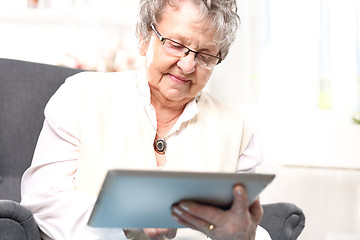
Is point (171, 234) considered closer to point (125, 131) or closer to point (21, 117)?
point (125, 131)

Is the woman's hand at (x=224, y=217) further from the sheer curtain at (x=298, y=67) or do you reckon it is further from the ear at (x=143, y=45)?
the sheer curtain at (x=298, y=67)

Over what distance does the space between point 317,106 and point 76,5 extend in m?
1.72

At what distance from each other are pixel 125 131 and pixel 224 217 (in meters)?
0.51

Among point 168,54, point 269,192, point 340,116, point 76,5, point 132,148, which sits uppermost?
point 76,5

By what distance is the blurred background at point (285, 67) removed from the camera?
333 centimetres

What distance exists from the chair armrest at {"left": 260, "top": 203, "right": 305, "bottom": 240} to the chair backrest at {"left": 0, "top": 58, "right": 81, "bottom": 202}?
879mm

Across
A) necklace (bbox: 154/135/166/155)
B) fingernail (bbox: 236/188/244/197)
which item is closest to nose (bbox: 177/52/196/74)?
necklace (bbox: 154/135/166/155)

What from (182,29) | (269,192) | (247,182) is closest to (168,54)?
(182,29)

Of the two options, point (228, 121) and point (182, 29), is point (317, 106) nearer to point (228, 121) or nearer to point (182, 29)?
point (228, 121)

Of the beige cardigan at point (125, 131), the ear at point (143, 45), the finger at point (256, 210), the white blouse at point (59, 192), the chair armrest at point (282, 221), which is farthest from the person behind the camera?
the chair armrest at point (282, 221)

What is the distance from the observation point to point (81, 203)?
141 centimetres

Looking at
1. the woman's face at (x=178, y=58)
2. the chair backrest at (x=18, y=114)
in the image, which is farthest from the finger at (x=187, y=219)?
the chair backrest at (x=18, y=114)

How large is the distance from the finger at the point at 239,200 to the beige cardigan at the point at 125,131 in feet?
1.48

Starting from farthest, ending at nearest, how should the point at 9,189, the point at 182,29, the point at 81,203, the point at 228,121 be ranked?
the point at 9,189
the point at 228,121
the point at 182,29
the point at 81,203
